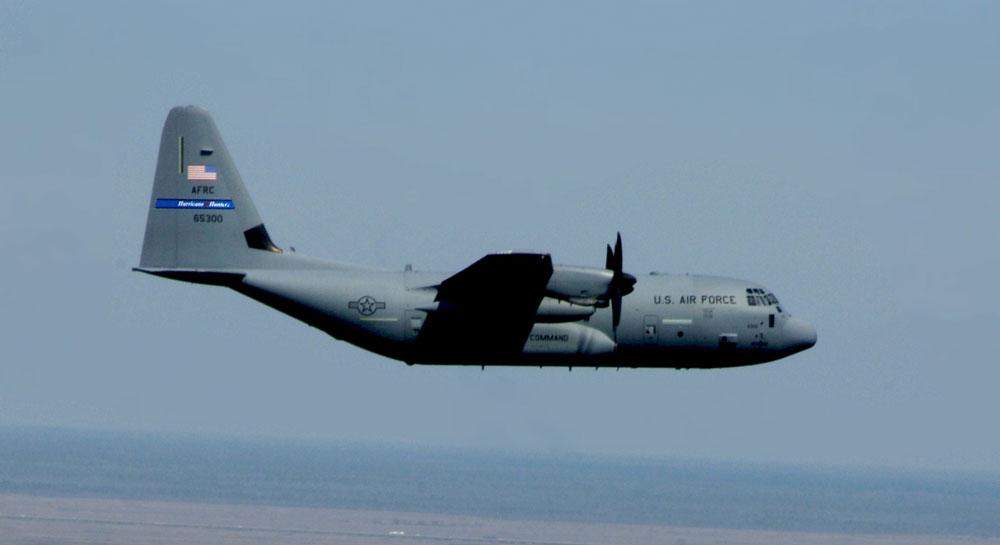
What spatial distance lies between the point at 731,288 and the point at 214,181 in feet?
59.7

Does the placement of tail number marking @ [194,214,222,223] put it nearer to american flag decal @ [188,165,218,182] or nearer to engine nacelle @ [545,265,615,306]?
american flag decal @ [188,165,218,182]

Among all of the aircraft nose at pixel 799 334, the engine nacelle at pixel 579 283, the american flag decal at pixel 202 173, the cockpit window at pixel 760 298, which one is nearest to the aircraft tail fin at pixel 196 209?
the american flag decal at pixel 202 173

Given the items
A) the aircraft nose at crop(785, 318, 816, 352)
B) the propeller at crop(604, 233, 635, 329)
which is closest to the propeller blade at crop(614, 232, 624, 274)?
the propeller at crop(604, 233, 635, 329)

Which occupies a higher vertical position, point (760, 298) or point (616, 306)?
point (760, 298)

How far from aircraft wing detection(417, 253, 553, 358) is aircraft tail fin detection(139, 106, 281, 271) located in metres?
6.82

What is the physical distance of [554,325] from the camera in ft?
179

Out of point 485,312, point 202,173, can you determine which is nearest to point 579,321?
point 485,312

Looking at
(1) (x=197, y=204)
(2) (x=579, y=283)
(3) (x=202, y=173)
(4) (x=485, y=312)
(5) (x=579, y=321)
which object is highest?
(3) (x=202, y=173)

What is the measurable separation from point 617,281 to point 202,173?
48.7ft

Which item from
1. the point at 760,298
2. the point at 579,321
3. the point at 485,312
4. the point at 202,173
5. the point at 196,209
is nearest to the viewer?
the point at 485,312

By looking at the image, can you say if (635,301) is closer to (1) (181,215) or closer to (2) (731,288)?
(2) (731,288)

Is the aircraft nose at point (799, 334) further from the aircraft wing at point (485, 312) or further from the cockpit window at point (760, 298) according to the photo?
the aircraft wing at point (485, 312)

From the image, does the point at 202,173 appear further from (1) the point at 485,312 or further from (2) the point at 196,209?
(1) the point at 485,312

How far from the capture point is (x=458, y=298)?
53.8 m
